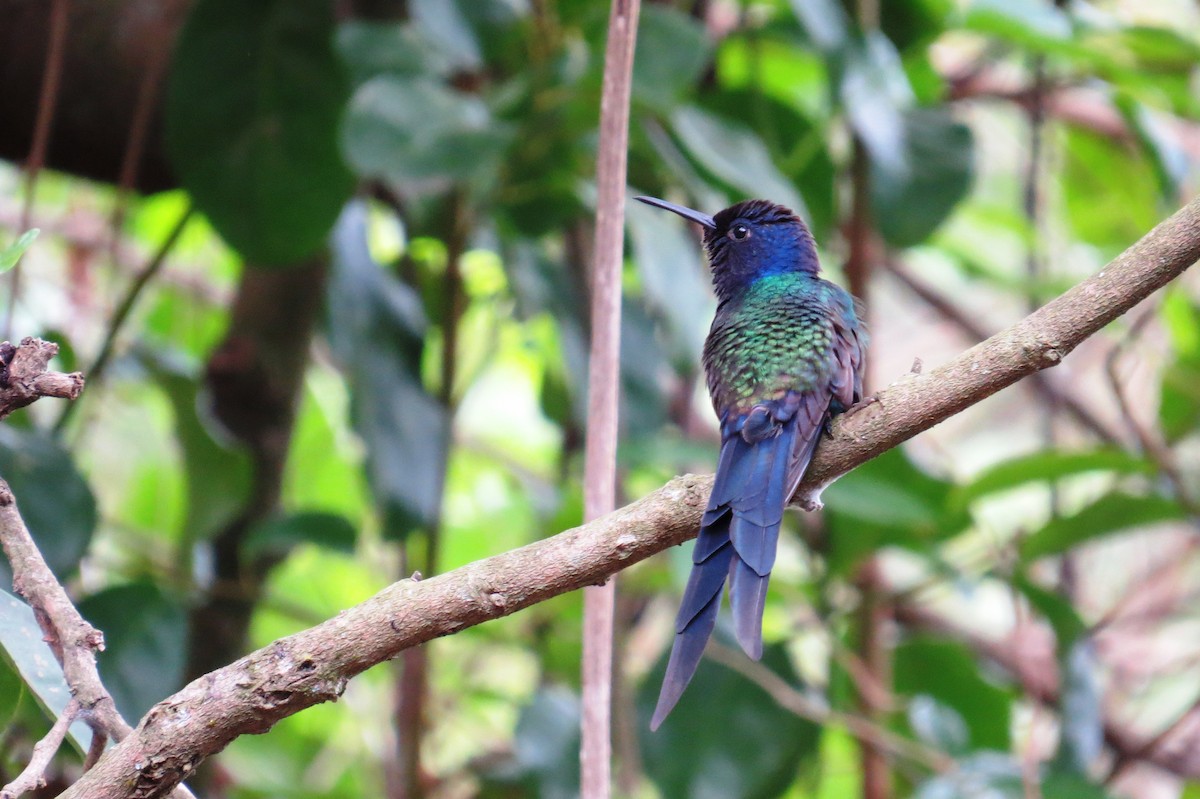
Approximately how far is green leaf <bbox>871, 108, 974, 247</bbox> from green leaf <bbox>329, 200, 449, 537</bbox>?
1.18 m

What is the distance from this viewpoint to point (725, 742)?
266 cm

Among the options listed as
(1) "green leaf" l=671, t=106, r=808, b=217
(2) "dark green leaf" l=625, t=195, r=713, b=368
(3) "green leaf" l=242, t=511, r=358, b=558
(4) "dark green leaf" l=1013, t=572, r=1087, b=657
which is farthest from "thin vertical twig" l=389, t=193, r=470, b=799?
(4) "dark green leaf" l=1013, t=572, r=1087, b=657

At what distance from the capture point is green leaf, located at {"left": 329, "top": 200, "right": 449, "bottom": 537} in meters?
2.66

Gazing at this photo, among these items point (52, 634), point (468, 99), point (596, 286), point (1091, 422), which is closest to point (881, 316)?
point (1091, 422)

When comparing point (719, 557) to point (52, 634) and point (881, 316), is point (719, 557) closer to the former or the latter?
point (52, 634)

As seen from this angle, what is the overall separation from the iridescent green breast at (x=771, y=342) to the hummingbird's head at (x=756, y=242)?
51 millimetres

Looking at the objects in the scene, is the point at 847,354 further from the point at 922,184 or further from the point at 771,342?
the point at 922,184

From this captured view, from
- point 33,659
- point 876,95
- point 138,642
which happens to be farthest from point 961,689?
point 33,659

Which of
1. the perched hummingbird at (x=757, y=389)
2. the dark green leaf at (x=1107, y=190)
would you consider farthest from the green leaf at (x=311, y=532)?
the dark green leaf at (x=1107, y=190)

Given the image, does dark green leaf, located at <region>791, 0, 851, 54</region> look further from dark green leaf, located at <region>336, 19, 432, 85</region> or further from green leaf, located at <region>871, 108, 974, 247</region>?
dark green leaf, located at <region>336, 19, 432, 85</region>

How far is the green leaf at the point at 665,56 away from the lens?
2299mm

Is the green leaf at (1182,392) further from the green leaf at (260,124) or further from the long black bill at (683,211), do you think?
the green leaf at (260,124)

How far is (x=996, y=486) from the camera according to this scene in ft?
8.55

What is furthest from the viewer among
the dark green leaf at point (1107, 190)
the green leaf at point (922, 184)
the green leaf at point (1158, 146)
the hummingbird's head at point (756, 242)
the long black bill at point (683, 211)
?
the dark green leaf at point (1107, 190)
